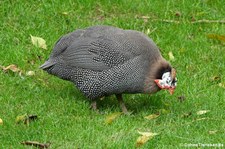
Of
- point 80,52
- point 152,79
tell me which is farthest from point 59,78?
point 152,79

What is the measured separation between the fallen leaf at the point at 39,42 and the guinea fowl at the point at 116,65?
1085 millimetres

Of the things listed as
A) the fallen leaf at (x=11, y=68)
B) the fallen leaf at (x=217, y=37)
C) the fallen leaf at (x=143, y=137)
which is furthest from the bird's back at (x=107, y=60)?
the fallen leaf at (x=217, y=37)

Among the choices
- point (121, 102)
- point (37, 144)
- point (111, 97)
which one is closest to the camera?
point (37, 144)

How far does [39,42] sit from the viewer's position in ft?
23.0

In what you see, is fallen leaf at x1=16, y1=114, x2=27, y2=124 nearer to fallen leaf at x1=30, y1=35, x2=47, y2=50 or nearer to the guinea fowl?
the guinea fowl

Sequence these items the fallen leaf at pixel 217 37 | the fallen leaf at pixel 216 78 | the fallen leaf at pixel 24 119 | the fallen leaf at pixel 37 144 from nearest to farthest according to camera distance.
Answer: the fallen leaf at pixel 37 144 < the fallen leaf at pixel 24 119 < the fallen leaf at pixel 216 78 < the fallen leaf at pixel 217 37

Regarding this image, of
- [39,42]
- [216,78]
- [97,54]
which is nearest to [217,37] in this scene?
[216,78]

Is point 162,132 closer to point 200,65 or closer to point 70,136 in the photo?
point 70,136

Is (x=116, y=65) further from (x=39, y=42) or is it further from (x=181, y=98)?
(x=39, y=42)

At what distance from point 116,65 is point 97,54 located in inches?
7.4

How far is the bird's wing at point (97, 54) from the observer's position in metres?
5.70

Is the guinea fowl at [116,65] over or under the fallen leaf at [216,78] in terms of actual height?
over

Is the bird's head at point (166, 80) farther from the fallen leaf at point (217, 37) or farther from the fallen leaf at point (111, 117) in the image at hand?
the fallen leaf at point (217, 37)

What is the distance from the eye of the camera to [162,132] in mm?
5359
